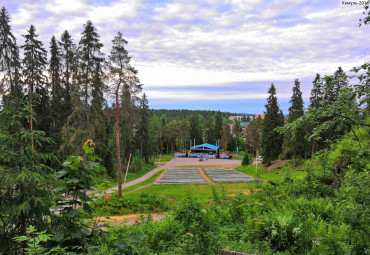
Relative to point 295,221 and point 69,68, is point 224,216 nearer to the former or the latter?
point 295,221

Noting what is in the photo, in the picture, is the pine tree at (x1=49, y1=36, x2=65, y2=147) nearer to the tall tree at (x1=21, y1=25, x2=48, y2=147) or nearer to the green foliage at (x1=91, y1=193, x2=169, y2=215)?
the tall tree at (x1=21, y1=25, x2=48, y2=147)

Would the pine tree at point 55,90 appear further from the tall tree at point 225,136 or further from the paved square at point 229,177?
the tall tree at point 225,136

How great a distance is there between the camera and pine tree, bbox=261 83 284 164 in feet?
113

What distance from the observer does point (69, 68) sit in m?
26.3

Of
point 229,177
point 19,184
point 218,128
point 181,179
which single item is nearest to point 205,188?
point 181,179

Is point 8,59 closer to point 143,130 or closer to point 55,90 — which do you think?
point 55,90

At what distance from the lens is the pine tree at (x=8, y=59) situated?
697 inches

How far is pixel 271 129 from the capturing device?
→ 34.5m

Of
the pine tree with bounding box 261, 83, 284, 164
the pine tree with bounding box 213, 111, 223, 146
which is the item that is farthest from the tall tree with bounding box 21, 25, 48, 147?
the pine tree with bounding box 213, 111, 223, 146

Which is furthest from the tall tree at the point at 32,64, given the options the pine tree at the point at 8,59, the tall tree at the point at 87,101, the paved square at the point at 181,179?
the paved square at the point at 181,179

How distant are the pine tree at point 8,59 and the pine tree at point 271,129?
105 feet

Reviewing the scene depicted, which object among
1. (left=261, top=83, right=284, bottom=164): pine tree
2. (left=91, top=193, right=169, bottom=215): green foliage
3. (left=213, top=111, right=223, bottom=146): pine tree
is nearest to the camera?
(left=91, top=193, right=169, bottom=215): green foliage

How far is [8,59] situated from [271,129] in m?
33.3

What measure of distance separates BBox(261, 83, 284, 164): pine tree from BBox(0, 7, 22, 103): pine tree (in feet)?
105
